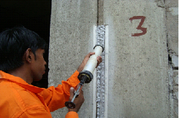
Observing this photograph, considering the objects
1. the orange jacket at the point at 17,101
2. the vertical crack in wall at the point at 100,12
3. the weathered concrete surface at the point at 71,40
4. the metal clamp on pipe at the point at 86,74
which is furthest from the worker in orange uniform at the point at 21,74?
the vertical crack in wall at the point at 100,12

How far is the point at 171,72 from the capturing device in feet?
4.32

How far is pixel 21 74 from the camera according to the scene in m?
0.92

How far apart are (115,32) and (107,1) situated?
1.10 ft

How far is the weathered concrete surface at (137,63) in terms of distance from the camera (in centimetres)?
129

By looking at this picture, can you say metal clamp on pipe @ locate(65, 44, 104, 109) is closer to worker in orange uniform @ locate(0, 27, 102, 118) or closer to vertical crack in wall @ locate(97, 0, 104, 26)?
worker in orange uniform @ locate(0, 27, 102, 118)

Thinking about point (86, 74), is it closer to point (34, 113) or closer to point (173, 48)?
point (34, 113)

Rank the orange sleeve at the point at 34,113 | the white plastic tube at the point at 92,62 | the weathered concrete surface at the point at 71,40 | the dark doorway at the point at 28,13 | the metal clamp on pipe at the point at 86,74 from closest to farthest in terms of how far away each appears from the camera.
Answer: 1. the orange sleeve at the point at 34,113
2. the metal clamp on pipe at the point at 86,74
3. the white plastic tube at the point at 92,62
4. the weathered concrete surface at the point at 71,40
5. the dark doorway at the point at 28,13

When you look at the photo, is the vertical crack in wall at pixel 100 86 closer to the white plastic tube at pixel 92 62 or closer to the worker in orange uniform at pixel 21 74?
the white plastic tube at pixel 92 62

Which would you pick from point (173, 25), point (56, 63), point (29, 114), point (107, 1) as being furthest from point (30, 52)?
point (173, 25)

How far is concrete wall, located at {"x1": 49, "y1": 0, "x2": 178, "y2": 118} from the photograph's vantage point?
1293 millimetres

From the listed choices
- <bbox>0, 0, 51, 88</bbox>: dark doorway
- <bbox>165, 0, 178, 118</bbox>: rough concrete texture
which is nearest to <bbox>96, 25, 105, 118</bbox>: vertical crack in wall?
<bbox>165, 0, 178, 118</bbox>: rough concrete texture

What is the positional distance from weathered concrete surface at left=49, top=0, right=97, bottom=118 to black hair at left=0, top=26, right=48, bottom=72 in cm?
54

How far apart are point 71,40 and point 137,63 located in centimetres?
69

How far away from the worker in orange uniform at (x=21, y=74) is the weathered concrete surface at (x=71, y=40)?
1.12 ft
